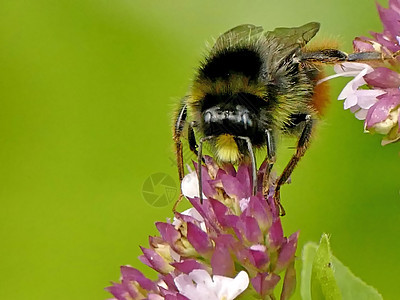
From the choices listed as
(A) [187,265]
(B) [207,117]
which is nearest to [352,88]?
(B) [207,117]

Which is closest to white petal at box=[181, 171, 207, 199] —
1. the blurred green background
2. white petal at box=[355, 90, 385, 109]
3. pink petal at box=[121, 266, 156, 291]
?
pink petal at box=[121, 266, 156, 291]

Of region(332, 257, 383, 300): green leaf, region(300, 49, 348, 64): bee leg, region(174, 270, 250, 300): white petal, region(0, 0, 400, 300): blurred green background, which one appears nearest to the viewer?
region(174, 270, 250, 300): white petal

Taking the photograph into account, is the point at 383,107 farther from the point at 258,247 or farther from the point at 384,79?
the point at 258,247

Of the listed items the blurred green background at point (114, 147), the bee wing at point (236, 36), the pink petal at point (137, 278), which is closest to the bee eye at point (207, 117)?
the bee wing at point (236, 36)

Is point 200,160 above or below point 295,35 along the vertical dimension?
below

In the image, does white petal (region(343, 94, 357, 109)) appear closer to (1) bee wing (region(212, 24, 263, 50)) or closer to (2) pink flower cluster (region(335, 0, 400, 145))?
(2) pink flower cluster (region(335, 0, 400, 145))

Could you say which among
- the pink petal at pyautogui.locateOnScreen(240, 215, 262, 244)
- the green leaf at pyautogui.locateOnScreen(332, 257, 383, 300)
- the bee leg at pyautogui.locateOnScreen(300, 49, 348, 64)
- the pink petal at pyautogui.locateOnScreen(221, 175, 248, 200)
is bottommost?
the green leaf at pyautogui.locateOnScreen(332, 257, 383, 300)
